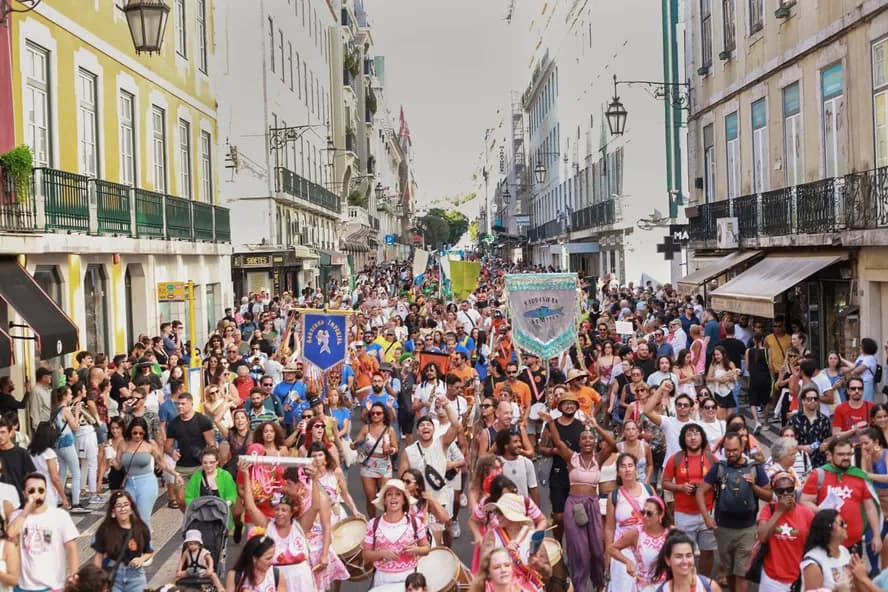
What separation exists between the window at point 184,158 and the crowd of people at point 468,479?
9602mm

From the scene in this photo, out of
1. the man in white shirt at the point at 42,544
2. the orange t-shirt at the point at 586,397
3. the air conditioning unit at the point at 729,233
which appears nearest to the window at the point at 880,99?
the air conditioning unit at the point at 729,233

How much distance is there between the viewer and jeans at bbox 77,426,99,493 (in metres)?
12.9

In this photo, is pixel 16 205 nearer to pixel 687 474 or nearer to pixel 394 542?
pixel 394 542

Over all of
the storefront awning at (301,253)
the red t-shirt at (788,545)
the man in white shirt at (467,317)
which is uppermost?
the storefront awning at (301,253)

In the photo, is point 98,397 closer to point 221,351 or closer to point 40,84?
point 221,351

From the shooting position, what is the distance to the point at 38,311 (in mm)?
15414

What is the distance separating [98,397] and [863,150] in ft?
39.0

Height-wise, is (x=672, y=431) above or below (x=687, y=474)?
above

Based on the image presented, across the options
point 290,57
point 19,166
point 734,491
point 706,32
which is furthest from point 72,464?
point 290,57

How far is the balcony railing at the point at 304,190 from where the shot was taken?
39.0m

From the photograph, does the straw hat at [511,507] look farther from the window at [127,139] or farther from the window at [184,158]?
the window at [184,158]

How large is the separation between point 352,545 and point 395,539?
82cm

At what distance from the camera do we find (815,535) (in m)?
6.80

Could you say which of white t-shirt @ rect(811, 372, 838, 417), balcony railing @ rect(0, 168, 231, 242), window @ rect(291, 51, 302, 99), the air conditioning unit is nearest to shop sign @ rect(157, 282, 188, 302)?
balcony railing @ rect(0, 168, 231, 242)
